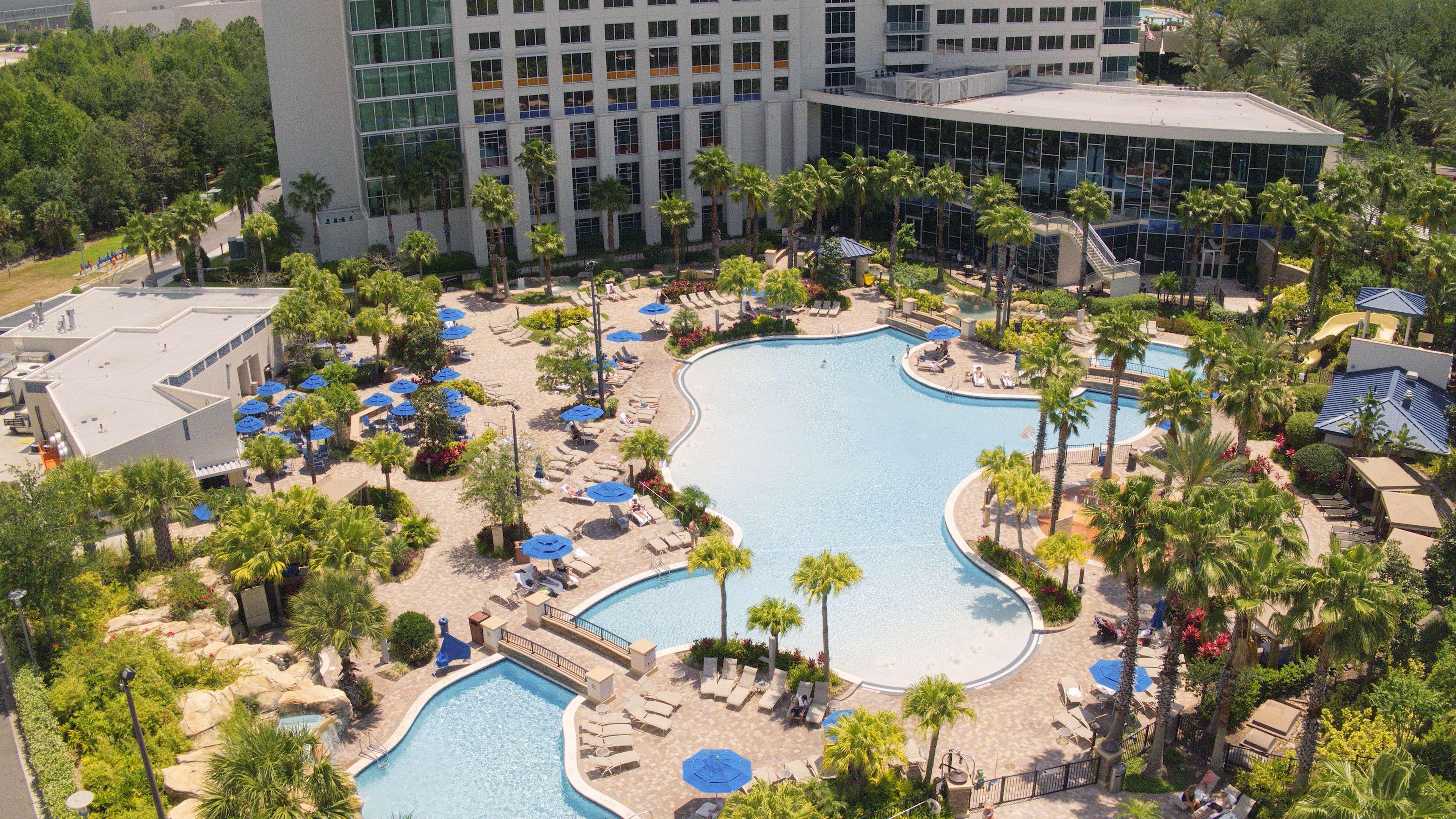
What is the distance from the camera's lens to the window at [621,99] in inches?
3068

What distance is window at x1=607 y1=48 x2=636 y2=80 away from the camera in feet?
253

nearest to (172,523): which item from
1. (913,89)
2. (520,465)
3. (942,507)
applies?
(520,465)

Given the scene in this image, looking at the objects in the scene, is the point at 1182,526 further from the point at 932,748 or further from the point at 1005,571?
the point at 1005,571

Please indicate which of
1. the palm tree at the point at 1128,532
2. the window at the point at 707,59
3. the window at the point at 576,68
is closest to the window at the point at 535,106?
the window at the point at 576,68

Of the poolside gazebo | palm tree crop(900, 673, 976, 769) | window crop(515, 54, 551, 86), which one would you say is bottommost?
palm tree crop(900, 673, 976, 769)

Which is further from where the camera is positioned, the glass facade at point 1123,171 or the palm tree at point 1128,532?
the glass facade at point 1123,171

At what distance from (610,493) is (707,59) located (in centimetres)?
4526

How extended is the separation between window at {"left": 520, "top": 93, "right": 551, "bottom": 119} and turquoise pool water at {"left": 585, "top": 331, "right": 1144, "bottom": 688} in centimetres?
2503

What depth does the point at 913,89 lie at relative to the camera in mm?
76812

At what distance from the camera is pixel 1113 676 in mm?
34000

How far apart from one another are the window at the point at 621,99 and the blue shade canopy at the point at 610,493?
1608 inches

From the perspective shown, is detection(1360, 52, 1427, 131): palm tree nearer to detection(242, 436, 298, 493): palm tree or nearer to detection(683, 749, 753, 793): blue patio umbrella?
detection(683, 749, 753, 793): blue patio umbrella

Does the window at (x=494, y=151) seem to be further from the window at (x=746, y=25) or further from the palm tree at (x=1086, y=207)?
the palm tree at (x=1086, y=207)

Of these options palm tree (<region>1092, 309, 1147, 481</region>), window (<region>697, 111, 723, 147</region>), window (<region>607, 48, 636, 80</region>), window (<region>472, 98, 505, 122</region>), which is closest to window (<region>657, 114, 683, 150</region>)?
window (<region>697, 111, 723, 147</region>)
